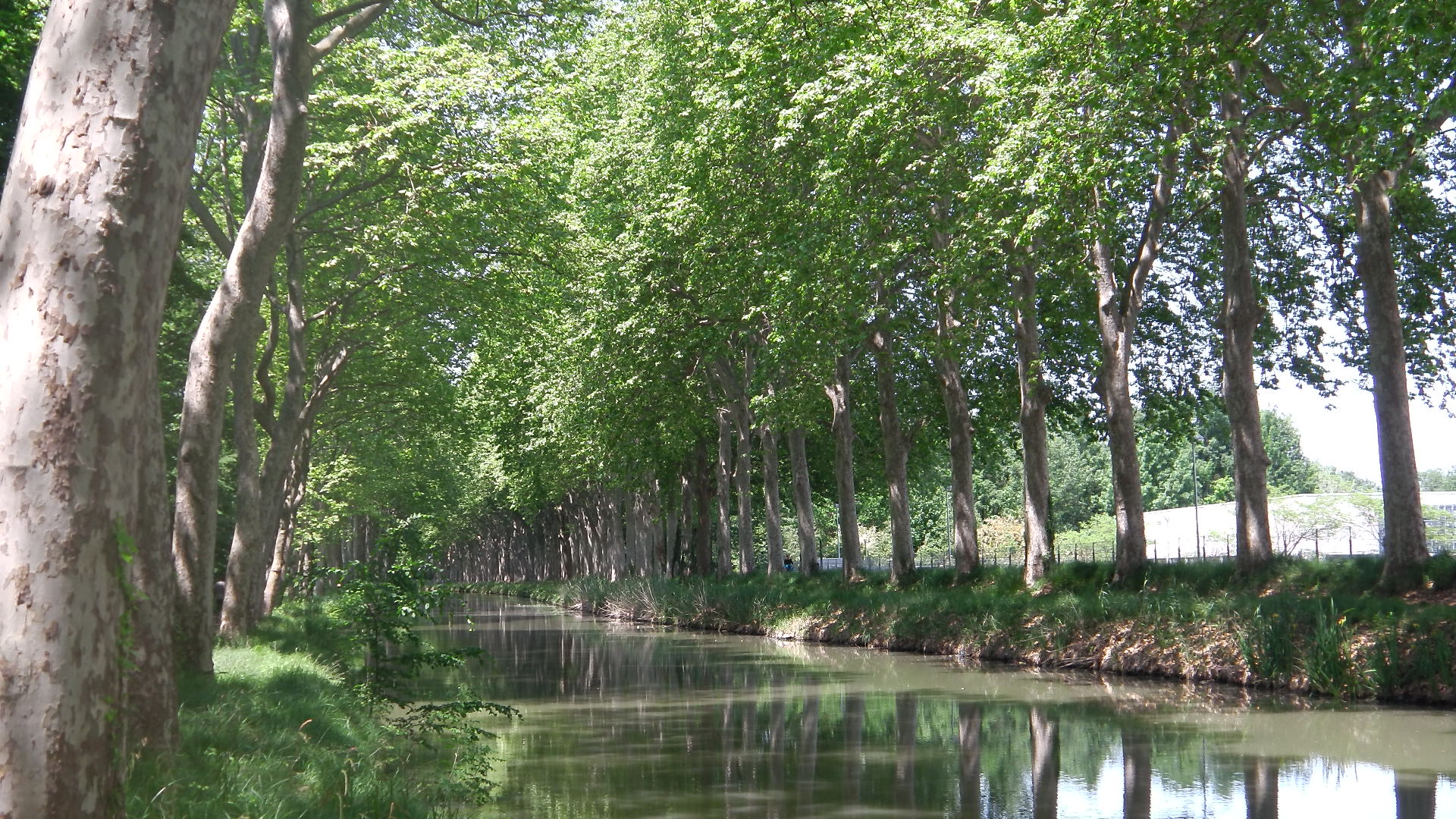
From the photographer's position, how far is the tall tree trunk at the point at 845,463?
3278 centimetres

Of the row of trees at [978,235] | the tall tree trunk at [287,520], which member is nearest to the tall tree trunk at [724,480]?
the row of trees at [978,235]

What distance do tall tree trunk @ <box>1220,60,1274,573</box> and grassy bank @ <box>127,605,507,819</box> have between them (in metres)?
13.9

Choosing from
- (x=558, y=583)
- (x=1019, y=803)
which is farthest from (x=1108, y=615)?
(x=558, y=583)

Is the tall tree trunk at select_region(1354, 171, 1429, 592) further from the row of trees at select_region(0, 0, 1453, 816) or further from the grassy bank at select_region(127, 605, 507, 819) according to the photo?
the grassy bank at select_region(127, 605, 507, 819)

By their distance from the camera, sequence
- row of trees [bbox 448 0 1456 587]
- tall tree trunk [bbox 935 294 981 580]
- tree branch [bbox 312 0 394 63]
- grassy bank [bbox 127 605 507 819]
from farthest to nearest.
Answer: tall tree trunk [bbox 935 294 981 580] < row of trees [bbox 448 0 1456 587] < tree branch [bbox 312 0 394 63] < grassy bank [bbox 127 605 507 819]

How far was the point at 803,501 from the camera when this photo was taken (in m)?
35.9

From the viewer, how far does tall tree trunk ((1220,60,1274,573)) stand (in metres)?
21.3

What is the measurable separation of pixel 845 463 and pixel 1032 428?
26.2ft

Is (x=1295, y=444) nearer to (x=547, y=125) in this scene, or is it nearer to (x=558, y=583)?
(x=558, y=583)

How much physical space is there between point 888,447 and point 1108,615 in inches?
413

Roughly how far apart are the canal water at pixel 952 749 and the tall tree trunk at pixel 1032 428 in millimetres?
4003

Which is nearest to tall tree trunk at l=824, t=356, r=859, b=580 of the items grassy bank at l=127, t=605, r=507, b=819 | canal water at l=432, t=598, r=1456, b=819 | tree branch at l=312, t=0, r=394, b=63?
canal water at l=432, t=598, r=1456, b=819

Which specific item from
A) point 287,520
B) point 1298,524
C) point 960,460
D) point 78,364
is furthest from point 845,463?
point 1298,524

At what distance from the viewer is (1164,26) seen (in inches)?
617
